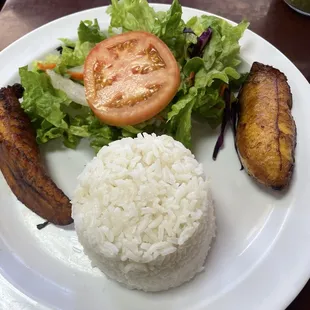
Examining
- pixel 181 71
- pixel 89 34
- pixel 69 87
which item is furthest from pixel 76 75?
pixel 181 71

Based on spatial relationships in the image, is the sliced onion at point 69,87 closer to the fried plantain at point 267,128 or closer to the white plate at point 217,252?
the white plate at point 217,252

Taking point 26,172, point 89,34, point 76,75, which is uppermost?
point 89,34

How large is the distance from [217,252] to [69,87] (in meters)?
1.09

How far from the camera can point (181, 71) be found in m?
2.17

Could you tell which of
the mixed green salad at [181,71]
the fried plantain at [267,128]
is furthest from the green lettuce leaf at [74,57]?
the fried plantain at [267,128]

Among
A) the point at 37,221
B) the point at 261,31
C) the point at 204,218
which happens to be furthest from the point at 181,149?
the point at 261,31

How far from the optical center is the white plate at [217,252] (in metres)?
1.58

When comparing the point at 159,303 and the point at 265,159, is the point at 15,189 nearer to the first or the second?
the point at 159,303

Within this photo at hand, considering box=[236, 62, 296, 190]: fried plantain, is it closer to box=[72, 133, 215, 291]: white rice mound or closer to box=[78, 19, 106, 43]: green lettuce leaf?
box=[72, 133, 215, 291]: white rice mound

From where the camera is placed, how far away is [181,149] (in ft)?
5.70

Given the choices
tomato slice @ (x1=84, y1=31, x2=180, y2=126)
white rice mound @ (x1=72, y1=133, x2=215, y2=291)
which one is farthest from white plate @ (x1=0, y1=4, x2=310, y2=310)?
tomato slice @ (x1=84, y1=31, x2=180, y2=126)

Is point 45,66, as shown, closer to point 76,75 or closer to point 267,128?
point 76,75

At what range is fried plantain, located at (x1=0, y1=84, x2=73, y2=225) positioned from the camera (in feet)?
5.87

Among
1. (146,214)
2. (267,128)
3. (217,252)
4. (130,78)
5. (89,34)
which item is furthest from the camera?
(89,34)
